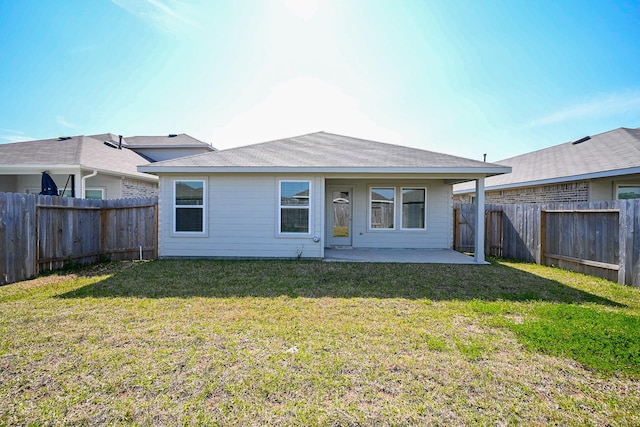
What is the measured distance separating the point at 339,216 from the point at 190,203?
5057 mm

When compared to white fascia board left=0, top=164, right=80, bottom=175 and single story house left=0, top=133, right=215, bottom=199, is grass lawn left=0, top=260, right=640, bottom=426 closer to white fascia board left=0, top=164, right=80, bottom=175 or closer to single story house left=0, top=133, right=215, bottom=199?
white fascia board left=0, top=164, right=80, bottom=175

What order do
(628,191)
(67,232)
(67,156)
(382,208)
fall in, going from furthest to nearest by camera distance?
(67,156) → (382,208) → (628,191) → (67,232)

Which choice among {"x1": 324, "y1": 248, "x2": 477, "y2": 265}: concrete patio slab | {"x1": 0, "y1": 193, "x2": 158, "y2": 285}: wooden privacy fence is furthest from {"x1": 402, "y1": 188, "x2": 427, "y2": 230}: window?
{"x1": 0, "y1": 193, "x2": 158, "y2": 285}: wooden privacy fence

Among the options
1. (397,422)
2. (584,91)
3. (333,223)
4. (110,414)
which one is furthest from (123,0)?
(584,91)

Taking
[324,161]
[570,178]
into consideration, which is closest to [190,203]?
[324,161]

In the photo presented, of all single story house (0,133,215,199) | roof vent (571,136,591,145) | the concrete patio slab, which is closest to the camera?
the concrete patio slab

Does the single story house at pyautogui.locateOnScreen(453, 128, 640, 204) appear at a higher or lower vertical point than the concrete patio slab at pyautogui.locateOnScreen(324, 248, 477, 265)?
higher

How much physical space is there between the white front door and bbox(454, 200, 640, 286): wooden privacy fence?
4.10 m

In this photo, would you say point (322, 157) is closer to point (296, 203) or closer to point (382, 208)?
point (296, 203)

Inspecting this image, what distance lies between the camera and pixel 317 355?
122 inches

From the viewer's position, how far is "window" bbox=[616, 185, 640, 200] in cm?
1036

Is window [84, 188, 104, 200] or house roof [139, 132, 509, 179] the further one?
window [84, 188, 104, 200]

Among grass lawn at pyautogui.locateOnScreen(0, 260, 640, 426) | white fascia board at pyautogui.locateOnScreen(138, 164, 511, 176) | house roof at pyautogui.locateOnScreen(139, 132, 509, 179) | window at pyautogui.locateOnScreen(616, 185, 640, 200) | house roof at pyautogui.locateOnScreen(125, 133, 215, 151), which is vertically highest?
house roof at pyautogui.locateOnScreen(125, 133, 215, 151)

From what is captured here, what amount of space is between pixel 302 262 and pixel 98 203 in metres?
6.26
